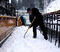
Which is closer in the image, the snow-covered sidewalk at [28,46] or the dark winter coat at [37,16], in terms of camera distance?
the snow-covered sidewalk at [28,46]

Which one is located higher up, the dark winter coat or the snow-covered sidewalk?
the dark winter coat

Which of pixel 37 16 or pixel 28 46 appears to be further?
pixel 37 16

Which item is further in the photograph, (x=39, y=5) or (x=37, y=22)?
(x=39, y=5)

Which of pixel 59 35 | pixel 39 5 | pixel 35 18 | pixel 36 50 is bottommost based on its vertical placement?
pixel 36 50

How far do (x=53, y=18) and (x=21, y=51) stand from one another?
2.05 metres

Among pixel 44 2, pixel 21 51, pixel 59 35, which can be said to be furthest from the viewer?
pixel 44 2

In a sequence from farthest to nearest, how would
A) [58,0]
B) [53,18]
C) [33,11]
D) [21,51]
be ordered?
[58,0] → [33,11] → [53,18] → [21,51]

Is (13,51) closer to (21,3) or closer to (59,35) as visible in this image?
(59,35)

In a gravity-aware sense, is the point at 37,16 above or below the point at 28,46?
above

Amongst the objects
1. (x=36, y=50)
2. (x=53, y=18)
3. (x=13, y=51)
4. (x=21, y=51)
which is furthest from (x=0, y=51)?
(x=53, y=18)

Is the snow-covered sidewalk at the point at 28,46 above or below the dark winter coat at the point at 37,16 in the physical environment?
below

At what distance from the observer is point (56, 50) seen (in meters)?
3.71

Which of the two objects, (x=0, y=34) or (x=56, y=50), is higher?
(x=0, y=34)

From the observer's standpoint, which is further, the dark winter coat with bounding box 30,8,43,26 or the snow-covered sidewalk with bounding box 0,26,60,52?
the dark winter coat with bounding box 30,8,43,26
